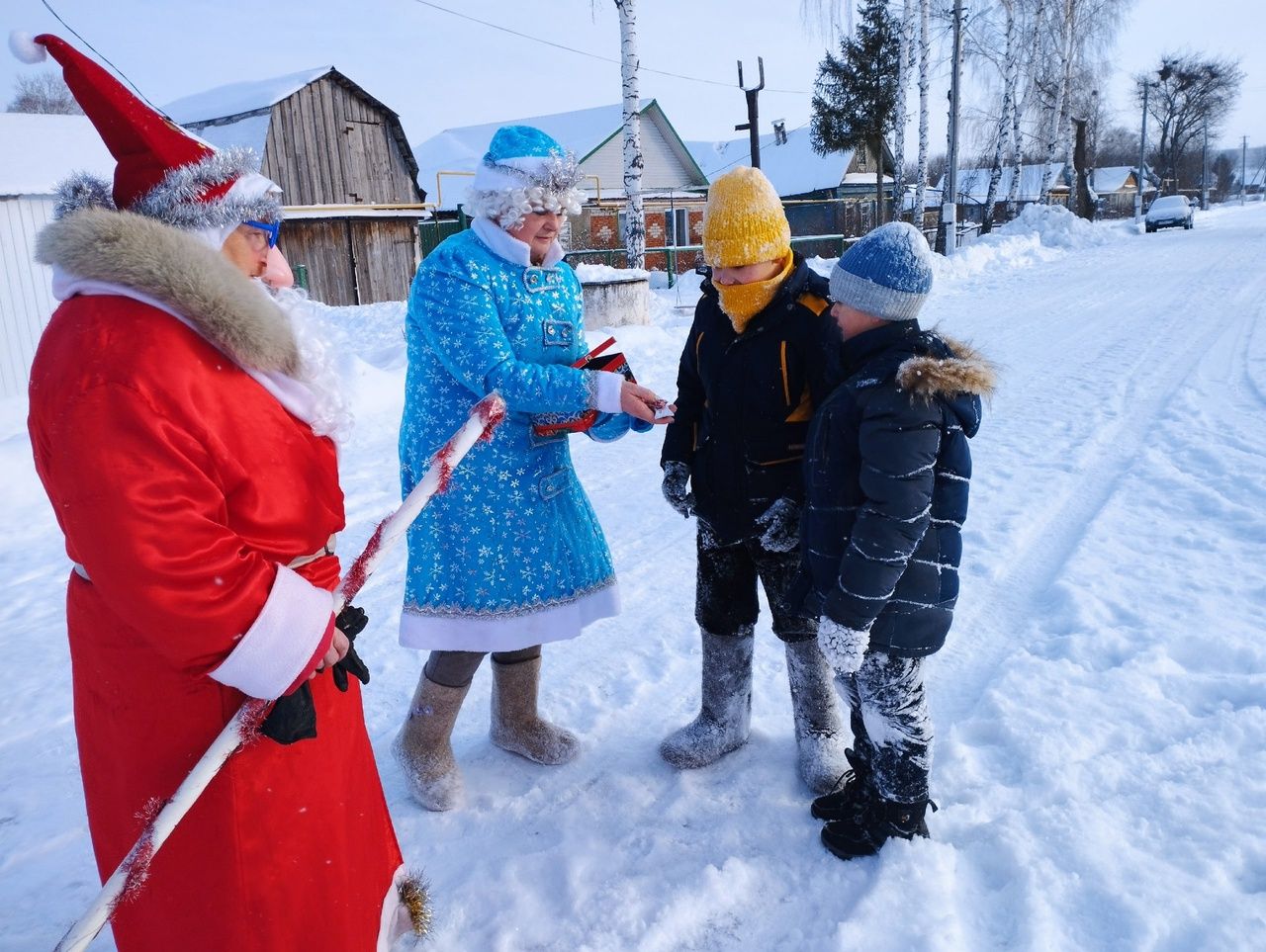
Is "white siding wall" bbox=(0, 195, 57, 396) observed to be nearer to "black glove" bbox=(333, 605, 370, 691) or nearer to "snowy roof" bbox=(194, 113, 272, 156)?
"black glove" bbox=(333, 605, 370, 691)

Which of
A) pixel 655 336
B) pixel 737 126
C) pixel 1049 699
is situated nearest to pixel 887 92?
pixel 737 126

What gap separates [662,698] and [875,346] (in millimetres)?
1551

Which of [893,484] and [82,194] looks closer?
[82,194]

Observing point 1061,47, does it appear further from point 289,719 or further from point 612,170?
point 289,719

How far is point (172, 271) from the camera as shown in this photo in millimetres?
1358

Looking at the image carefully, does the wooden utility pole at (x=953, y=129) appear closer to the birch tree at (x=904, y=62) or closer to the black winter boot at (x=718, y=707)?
the birch tree at (x=904, y=62)

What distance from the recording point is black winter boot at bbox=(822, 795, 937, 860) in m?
2.24

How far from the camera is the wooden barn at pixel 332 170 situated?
18312 mm

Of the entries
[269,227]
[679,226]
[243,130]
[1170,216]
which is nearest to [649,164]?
[679,226]

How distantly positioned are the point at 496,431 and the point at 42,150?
10170mm

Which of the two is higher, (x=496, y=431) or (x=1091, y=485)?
(x=496, y=431)

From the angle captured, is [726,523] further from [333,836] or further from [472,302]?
[333,836]

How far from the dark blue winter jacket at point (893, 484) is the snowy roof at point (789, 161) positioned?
32.0 meters

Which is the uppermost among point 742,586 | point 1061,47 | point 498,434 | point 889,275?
point 1061,47
